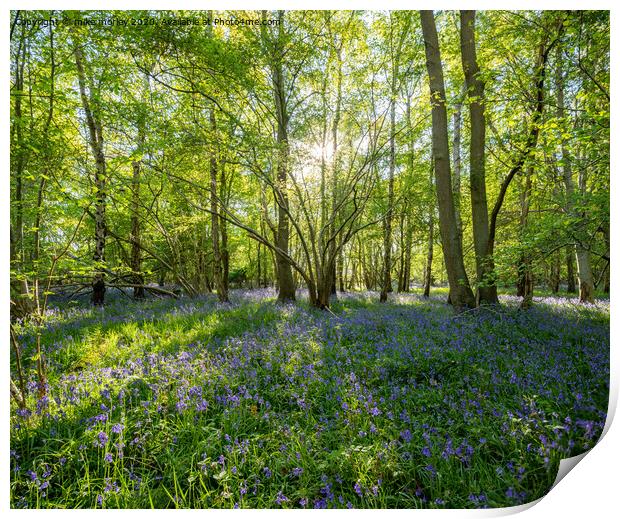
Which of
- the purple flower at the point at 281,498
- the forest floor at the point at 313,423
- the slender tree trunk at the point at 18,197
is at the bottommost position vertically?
the purple flower at the point at 281,498

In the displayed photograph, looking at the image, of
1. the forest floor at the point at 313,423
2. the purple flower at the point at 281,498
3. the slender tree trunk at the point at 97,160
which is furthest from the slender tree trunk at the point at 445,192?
the slender tree trunk at the point at 97,160

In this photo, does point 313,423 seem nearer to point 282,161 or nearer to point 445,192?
point 282,161

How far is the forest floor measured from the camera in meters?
2.03

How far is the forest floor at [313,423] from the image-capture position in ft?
6.67

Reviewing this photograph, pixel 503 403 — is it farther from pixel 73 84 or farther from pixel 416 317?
pixel 73 84

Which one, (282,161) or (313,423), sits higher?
(282,161)

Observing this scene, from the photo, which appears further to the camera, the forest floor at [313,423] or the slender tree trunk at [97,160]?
the slender tree trunk at [97,160]

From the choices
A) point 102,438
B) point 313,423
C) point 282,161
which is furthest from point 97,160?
point 313,423

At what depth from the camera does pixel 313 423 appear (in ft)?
8.50

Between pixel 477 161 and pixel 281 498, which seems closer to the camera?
pixel 281 498

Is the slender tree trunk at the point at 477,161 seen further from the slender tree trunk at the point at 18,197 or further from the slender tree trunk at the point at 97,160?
the slender tree trunk at the point at 18,197

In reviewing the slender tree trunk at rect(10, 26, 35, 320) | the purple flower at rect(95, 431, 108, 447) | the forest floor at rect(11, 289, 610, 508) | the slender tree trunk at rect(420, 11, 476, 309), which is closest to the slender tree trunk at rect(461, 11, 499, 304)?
the slender tree trunk at rect(420, 11, 476, 309)

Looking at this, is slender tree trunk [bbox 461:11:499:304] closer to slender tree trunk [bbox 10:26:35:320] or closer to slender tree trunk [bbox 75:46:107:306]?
slender tree trunk [bbox 75:46:107:306]

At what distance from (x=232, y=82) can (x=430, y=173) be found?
8788mm
